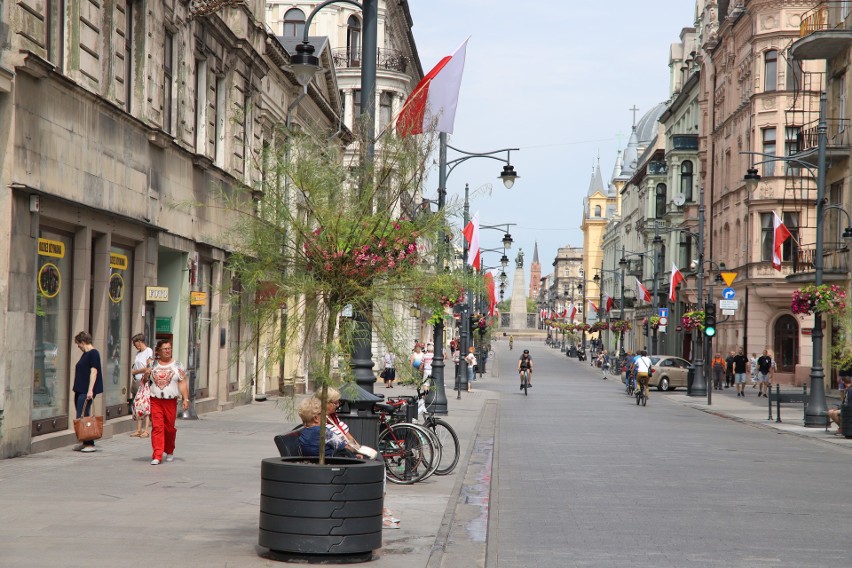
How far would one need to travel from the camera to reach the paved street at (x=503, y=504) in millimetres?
9656

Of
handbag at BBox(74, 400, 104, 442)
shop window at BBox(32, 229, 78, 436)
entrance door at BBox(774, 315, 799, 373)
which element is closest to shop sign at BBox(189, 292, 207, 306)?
shop window at BBox(32, 229, 78, 436)

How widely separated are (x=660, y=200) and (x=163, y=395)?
77259 millimetres

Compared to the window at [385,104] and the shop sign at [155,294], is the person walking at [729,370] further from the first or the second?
the shop sign at [155,294]

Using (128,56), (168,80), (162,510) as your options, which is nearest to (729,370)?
(168,80)

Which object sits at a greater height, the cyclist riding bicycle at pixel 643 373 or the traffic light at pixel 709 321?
the traffic light at pixel 709 321

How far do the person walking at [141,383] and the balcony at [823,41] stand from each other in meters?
29.1

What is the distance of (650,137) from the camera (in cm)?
12369

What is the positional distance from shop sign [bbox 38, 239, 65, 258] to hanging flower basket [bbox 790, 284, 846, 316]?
63.1 feet

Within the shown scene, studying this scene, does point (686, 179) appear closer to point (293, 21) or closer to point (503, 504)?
point (293, 21)

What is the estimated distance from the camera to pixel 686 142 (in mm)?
78750

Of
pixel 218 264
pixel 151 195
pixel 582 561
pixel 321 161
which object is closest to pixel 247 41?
pixel 218 264

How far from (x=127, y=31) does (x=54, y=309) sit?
5565 millimetres

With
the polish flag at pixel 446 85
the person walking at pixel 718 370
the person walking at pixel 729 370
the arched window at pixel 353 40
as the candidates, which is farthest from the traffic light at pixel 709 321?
the arched window at pixel 353 40

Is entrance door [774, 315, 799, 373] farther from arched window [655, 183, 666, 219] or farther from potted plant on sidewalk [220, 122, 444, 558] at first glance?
Answer: potted plant on sidewalk [220, 122, 444, 558]
